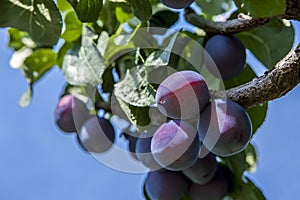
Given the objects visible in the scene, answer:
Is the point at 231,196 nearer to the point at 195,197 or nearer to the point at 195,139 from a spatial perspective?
the point at 195,197

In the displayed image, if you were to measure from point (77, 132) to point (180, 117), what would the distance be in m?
0.24

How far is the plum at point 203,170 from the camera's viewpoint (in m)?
0.67

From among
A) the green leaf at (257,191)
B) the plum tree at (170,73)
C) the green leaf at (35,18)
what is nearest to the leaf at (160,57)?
the plum tree at (170,73)

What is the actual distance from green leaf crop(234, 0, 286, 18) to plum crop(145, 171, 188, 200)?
0.27 meters

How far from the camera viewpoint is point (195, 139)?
0.59 m

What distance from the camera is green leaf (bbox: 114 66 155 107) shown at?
0.61m

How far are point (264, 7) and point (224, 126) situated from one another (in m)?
0.13

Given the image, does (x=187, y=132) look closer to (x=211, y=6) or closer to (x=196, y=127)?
(x=196, y=127)

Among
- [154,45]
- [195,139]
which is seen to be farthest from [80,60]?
[195,139]

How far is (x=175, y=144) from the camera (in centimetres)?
59

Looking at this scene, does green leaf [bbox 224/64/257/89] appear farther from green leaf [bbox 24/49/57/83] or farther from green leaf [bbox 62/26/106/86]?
green leaf [bbox 24/49/57/83]

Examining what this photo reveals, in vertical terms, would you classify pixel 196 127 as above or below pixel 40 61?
above

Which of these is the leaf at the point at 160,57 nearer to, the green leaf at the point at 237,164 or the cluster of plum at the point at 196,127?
the cluster of plum at the point at 196,127

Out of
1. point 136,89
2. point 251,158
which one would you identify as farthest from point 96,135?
point 251,158
